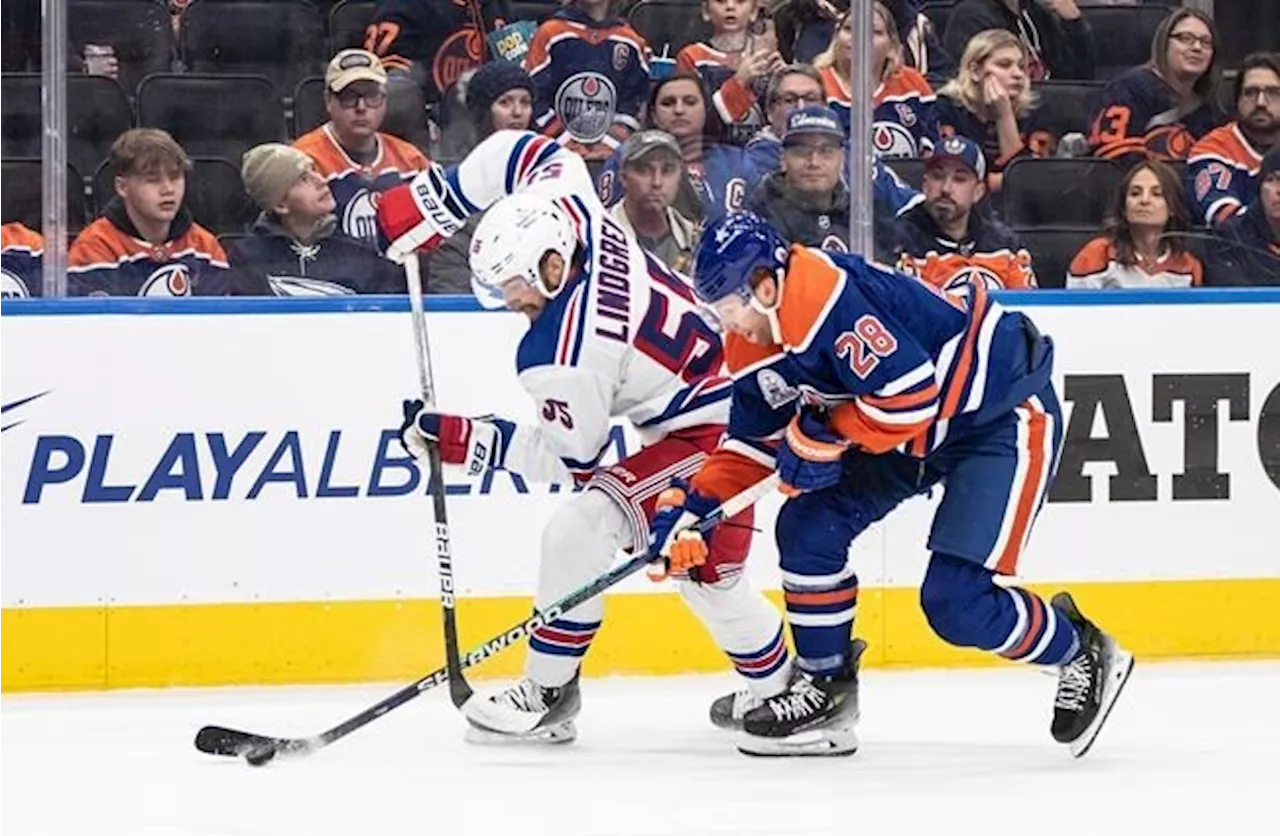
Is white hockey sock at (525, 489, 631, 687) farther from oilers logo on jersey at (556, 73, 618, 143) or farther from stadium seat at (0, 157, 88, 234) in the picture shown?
stadium seat at (0, 157, 88, 234)

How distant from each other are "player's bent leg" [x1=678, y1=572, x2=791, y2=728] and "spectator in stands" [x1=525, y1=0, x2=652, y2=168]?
3.95ft

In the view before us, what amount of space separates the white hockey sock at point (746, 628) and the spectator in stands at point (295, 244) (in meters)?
1.15

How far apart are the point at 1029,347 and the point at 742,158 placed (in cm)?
128

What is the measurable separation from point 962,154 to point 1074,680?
1.54m

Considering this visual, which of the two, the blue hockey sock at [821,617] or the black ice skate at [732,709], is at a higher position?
the blue hockey sock at [821,617]

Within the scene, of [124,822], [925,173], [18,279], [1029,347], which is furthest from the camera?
[925,173]

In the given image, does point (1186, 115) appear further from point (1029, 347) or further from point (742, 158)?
point (1029, 347)

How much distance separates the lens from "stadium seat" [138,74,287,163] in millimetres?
5664

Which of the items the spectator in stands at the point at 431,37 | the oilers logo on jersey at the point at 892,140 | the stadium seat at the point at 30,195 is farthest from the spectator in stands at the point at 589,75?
the stadium seat at the point at 30,195

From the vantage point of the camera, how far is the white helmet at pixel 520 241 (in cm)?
474

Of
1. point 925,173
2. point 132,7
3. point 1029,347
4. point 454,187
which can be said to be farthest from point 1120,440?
point 132,7

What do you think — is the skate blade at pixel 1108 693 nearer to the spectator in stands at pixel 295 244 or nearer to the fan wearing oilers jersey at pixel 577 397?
the fan wearing oilers jersey at pixel 577 397

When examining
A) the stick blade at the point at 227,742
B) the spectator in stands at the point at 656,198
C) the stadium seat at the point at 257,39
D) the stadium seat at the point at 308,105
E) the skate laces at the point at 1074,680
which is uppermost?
the stadium seat at the point at 257,39

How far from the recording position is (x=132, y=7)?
18.7 feet
